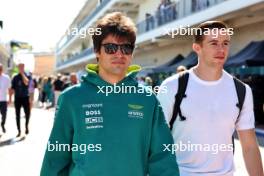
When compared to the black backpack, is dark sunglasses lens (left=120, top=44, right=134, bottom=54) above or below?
above

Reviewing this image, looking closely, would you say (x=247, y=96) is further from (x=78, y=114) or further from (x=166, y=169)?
(x=78, y=114)

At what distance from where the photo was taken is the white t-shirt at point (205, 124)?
335 centimetres

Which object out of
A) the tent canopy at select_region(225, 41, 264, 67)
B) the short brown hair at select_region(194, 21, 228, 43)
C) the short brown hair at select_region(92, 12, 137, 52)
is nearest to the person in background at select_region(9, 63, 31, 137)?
the tent canopy at select_region(225, 41, 264, 67)

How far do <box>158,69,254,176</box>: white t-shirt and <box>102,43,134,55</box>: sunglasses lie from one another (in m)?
0.71

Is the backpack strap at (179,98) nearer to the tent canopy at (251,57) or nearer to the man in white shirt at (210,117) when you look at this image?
the man in white shirt at (210,117)

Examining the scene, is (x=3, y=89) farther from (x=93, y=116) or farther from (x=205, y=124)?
(x=93, y=116)

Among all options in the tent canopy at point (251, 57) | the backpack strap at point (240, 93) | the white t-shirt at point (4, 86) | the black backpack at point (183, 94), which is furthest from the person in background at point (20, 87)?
the backpack strap at point (240, 93)

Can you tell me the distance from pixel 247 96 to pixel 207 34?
1.67ft

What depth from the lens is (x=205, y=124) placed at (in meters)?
3.37

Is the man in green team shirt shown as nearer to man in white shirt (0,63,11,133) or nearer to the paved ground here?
the paved ground

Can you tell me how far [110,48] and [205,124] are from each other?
940 mm

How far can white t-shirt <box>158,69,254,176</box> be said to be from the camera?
132 inches

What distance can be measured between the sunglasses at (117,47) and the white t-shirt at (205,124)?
2.33 feet

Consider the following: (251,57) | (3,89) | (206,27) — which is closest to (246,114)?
(206,27)
